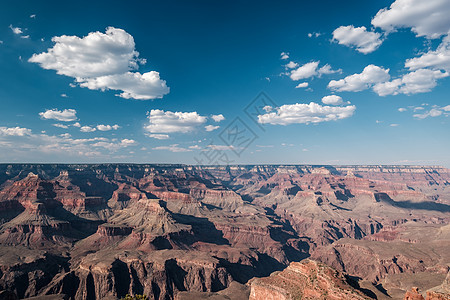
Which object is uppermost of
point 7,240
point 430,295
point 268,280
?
point 430,295

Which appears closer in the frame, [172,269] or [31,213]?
[172,269]

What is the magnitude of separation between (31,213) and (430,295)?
223 metres

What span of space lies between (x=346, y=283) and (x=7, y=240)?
7368 inches

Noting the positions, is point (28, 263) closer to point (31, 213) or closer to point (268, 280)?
point (31, 213)

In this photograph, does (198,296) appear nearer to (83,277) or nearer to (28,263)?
(83,277)

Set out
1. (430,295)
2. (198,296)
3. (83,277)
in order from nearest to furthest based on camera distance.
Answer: (430,295)
(198,296)
(83,277)

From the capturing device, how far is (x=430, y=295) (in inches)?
2121

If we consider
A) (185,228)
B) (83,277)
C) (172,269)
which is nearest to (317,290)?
(172,269)

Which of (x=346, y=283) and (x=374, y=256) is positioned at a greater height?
(x=346, y=283)

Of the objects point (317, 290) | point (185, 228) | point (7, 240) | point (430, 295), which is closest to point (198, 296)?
point (317, 290)

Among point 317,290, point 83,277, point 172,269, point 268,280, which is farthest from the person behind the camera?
point 172,269

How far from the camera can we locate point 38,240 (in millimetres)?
167125

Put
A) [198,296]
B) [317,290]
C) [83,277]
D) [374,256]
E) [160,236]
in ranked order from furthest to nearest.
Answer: [160,236]
[374,256]
[83,277]
[198,296]
[317,290]

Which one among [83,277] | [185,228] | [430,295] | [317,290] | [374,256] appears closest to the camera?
[430,295]
